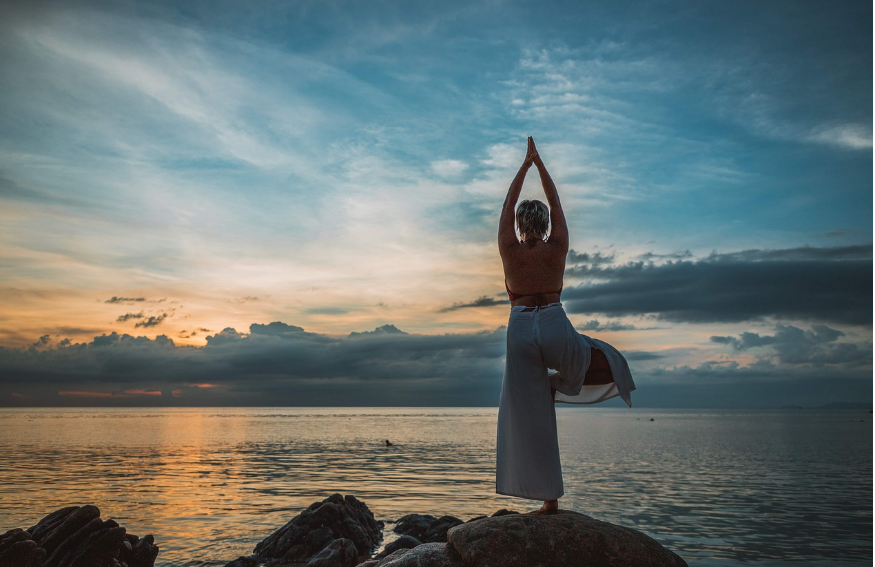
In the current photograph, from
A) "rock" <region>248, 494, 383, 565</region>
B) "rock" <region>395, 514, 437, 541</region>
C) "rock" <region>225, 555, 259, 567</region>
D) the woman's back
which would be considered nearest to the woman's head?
the woman's back

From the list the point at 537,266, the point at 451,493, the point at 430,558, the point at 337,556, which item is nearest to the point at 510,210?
the point at 537,266

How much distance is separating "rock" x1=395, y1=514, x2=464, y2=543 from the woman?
12.4 m

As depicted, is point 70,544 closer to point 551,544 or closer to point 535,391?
point 551,544

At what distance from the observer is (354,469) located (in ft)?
144

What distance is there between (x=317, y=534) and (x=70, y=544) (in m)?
6.59

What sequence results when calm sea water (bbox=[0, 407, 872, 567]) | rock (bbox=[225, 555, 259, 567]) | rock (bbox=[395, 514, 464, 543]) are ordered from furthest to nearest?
1. calm sea water (bbox=[0, 407, 872, 567])
2. rock (bbox=[395, 514, 464, 543])
3. rock (bbox=[225, 555, 259, 567])

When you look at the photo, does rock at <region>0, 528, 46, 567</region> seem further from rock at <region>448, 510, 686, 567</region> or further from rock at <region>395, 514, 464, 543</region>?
rock at <region>448, 510, 686, 567</region>

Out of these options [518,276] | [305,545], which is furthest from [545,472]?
[305,545]

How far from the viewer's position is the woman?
7.13m

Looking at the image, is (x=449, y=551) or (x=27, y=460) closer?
(x=449, y=551)

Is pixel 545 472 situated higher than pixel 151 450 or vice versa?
pixel 545 472

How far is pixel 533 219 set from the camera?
7402mm

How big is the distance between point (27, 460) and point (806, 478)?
5468 cm

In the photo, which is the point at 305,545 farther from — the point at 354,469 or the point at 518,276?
the point at 354,469
